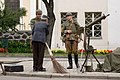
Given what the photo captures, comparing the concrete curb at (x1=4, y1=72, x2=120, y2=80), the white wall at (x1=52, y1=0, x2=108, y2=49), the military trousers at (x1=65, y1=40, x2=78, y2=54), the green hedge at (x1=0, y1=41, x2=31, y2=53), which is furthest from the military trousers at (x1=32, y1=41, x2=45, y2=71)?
the white wall at (x1=52, y1=0, x2=108, y2=49)

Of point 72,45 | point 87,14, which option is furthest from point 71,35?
point 87,14

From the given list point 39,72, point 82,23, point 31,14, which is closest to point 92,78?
point 39,72

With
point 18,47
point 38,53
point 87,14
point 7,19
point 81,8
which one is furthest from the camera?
point 87,14

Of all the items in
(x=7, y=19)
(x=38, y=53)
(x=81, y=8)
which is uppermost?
(x=81, y=8)

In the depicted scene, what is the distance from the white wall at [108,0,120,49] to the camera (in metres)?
28.4

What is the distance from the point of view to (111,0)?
28562 millimetres

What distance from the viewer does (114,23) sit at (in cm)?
2859

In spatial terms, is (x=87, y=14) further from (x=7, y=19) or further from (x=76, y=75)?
(x=76, y=75)

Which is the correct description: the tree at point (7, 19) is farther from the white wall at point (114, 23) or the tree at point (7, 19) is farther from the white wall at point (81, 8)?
the white wall at point (114, 23)

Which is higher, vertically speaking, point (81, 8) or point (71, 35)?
point (81, 8)

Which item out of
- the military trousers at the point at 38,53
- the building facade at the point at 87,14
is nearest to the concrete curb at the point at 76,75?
the military trousers at the point at 38,53

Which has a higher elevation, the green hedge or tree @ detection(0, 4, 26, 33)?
tree @ detection(0, 4, 26, 33)

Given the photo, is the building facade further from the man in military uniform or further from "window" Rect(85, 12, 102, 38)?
the man in military uniform

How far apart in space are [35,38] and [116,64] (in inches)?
112
